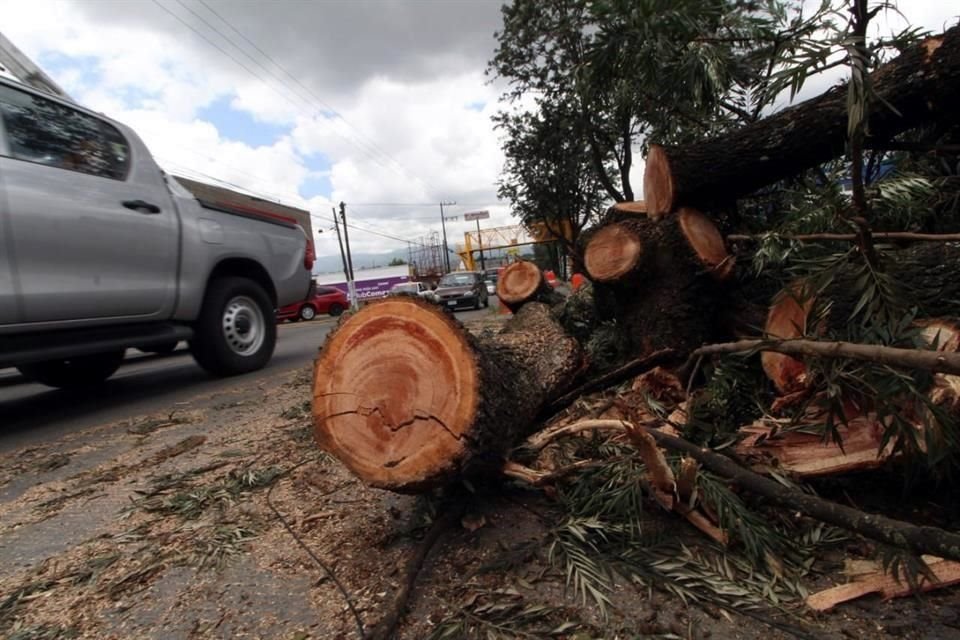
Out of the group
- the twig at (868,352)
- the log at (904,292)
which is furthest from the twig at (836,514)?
the log at (904,292)

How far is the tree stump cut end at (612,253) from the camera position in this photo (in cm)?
298

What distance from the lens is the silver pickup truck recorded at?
3016 mm

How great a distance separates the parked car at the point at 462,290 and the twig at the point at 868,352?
14.7 m

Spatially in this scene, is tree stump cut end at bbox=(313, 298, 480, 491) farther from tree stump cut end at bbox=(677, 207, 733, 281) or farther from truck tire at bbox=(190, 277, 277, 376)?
truck tire at bbox=(190, 277, 277, 376)

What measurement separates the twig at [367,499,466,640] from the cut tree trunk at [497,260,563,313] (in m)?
3.67

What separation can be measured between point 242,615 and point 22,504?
5.46 feet

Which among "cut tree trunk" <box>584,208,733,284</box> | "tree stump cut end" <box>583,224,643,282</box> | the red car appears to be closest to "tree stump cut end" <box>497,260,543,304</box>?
"tree stump cut end" <box>583,224,643,282</box>

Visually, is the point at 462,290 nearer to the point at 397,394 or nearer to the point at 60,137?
the point at 60,137

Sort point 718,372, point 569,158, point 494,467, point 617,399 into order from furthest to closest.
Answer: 1. point 569,158
2. point 617,399
3. point 718,372
4. point 494,467

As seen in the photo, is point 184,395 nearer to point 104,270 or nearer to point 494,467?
point 104,270

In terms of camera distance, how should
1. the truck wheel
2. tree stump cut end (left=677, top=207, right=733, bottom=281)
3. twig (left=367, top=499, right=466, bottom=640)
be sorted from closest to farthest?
twig (left=367, top=499, right=466, bottom=640) < tree stump cut end (left=677, top=207, right=733, bottom=281) < the truck wheel

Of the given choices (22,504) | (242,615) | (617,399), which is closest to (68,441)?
(22,504)

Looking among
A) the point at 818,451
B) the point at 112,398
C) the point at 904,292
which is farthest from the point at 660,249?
the point at 112,398

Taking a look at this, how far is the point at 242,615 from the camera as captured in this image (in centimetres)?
148
